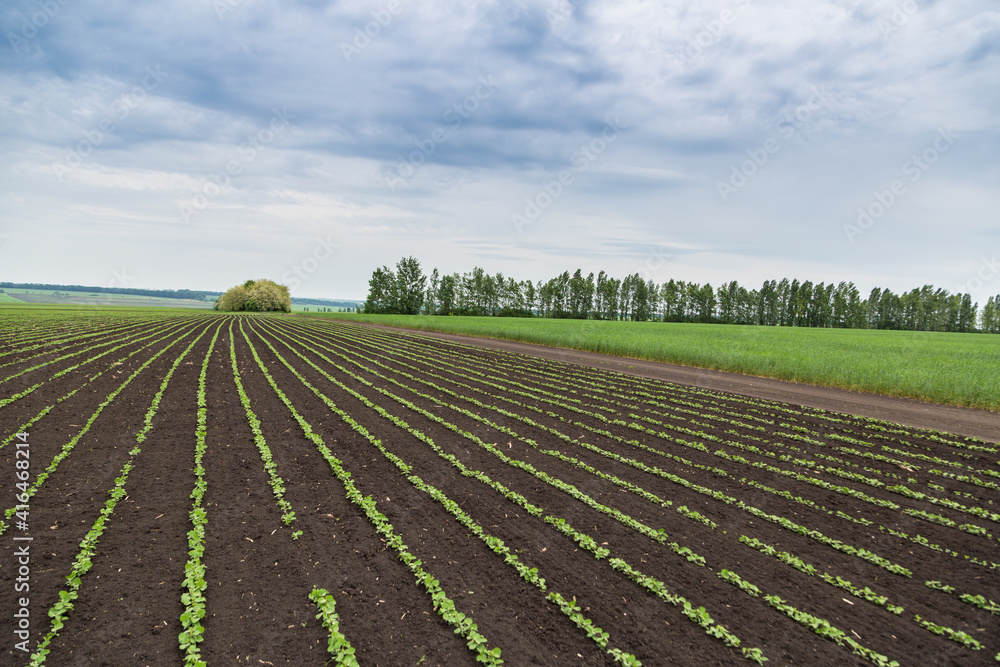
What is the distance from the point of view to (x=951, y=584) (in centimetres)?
527

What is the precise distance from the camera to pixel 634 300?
355 feet

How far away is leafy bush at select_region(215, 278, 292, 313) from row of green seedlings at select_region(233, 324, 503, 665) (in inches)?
4631

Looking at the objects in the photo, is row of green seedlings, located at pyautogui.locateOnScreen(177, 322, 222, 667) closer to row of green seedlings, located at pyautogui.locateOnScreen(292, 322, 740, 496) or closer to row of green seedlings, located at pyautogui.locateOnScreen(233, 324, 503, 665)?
row of green seedlings, located at pyautogui.locateOnScreen(233, 324, 503, 665)

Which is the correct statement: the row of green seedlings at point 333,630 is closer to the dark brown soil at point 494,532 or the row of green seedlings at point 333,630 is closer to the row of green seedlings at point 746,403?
the dark brown soil at point 494,532

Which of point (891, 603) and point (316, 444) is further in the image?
point (316, 444)

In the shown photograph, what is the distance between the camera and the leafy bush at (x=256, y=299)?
113125 millimetres

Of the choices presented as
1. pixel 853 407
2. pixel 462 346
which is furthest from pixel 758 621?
pixel 462 346

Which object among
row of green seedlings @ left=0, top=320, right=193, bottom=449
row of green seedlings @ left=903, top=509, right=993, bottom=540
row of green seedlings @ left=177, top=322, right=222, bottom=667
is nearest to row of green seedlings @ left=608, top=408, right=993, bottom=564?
row of green seedlings @ left=903, top=509, right=993, bottom=540

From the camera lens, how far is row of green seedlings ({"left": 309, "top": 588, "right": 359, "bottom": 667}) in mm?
3859

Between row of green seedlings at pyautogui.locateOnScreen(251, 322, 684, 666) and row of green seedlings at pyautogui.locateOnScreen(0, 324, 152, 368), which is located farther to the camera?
row of green seedlings at pyautogui.locateOnScreen(0, 324, 152, 368)

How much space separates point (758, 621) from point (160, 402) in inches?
538

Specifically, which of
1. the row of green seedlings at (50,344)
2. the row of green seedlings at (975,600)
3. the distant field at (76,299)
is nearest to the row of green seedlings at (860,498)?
the row of green seedlings at (975,600)

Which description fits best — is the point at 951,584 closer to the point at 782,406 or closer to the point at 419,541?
the point at 419,541

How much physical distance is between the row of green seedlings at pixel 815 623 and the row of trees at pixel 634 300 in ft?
323
